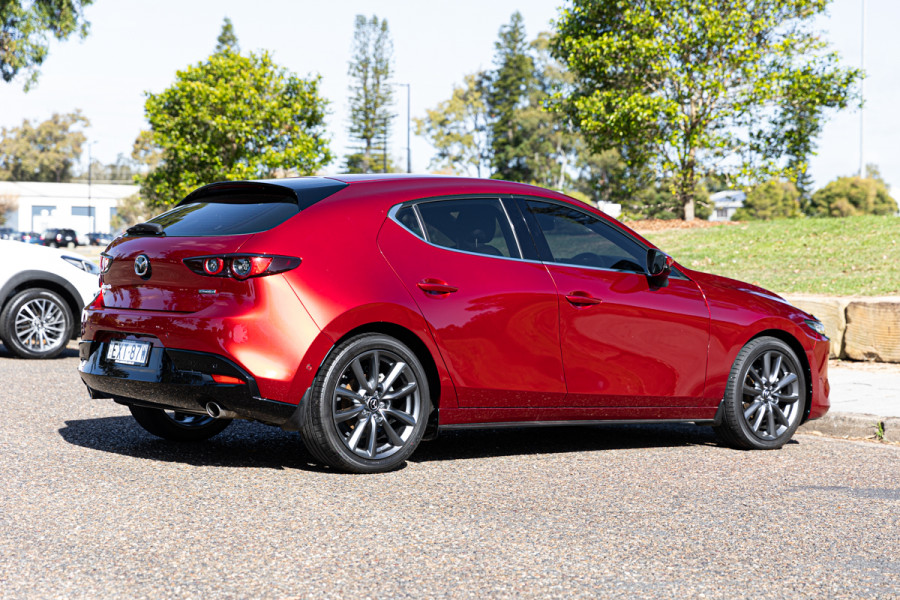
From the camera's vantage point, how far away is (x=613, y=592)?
3.36 m

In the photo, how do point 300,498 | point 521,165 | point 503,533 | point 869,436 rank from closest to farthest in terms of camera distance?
→ point 503,533, point 300,498, point 869,436, point 521,165

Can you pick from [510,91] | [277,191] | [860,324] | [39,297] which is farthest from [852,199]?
[277,191]

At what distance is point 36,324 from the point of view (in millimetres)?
10602

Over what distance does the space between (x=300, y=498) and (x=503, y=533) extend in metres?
1.05

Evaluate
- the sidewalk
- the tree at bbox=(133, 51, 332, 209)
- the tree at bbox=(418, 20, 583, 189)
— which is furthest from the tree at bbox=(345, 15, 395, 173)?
the sidewalk

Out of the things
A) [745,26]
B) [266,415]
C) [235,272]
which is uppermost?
[745,26]

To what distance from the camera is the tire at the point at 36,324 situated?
10.4m

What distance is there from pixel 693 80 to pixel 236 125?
17.8m

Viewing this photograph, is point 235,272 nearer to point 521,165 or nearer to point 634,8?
point 634,8

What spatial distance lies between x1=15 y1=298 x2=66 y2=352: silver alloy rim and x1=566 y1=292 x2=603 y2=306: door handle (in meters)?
7.11

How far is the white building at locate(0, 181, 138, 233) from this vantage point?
108 m

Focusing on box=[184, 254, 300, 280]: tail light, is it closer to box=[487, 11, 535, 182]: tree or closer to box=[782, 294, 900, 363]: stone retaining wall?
box=[782, 294, 900, 363]: stone retaining wall

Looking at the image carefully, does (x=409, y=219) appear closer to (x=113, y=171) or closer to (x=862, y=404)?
(x=862, y=404)

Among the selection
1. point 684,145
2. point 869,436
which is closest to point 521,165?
point 684,145
